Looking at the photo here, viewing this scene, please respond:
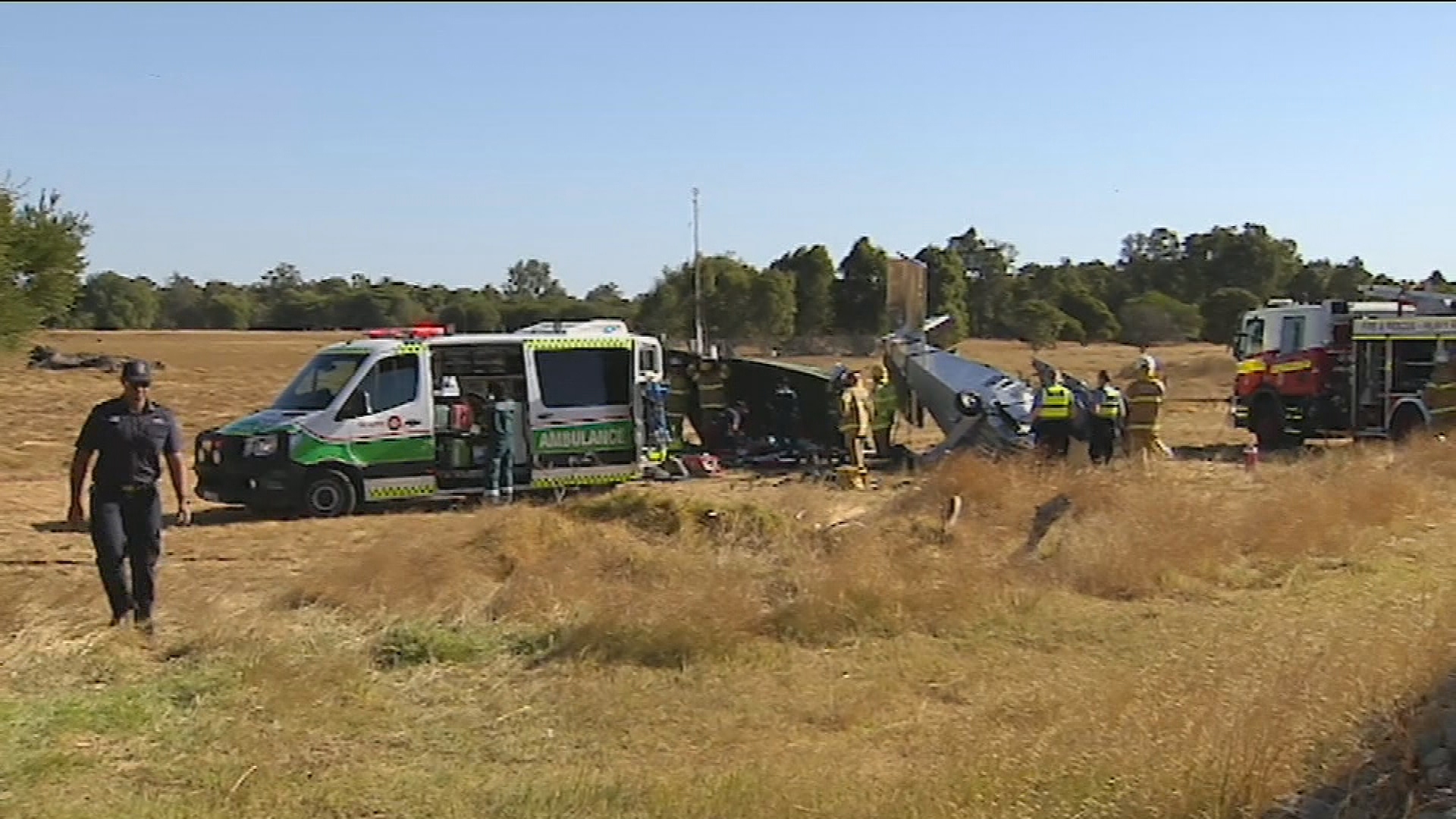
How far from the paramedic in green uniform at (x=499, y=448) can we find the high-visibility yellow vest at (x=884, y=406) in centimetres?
666

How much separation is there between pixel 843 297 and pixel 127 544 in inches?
2380

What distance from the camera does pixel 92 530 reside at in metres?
9.37

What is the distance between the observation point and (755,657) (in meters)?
8.95

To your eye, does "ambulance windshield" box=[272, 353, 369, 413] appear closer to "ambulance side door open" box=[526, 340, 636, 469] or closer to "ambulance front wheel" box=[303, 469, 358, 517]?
"ambulance front wheel" box=[303, 469, 358, 517]

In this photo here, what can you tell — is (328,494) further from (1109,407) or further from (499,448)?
(1109,407)

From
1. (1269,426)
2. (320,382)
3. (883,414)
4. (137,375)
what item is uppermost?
(137,375)

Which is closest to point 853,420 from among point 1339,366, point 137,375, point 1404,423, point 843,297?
point 1339,366

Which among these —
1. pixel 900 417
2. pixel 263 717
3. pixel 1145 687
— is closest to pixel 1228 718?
pixel 1145 687

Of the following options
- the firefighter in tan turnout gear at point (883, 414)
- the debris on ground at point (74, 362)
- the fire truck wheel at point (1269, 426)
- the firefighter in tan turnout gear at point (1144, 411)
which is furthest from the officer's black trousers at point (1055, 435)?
the debris on ground at point (74, 362)

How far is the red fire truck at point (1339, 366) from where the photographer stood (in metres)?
24.2

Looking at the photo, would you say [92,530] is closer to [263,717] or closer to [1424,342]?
[263,717]

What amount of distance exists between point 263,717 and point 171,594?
4.06m

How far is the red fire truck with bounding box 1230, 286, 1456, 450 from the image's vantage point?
79.3ft

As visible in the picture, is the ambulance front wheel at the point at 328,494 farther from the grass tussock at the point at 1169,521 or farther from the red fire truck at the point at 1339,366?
the red fire truck at the point at 1339,366
